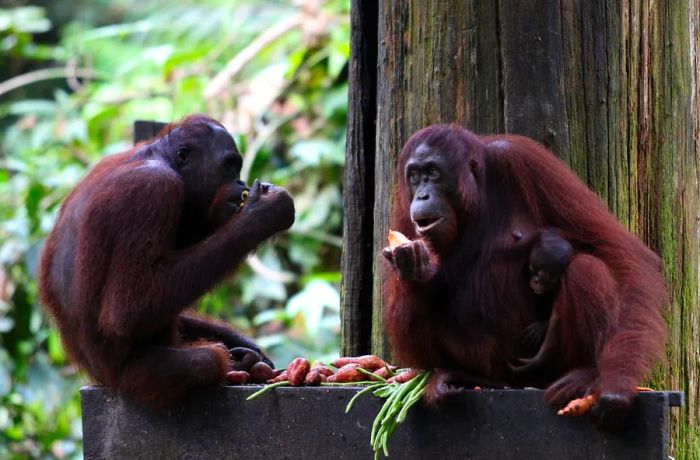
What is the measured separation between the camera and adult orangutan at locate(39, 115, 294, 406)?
346cm

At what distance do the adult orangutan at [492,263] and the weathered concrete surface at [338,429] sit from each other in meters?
0.16

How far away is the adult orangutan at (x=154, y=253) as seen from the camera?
3.46m

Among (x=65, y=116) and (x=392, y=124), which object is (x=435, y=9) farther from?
(x=65, y=116)

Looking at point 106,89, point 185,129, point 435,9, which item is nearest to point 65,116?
point 106,89

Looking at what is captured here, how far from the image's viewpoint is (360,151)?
4.14 m

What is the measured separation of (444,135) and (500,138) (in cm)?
23

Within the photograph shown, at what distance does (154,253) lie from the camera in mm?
3510

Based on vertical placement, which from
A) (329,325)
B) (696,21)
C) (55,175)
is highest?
(696,21)

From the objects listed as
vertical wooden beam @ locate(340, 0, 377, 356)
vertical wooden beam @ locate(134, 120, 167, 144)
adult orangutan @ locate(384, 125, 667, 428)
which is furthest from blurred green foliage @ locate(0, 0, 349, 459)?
adult orangutan @ locate(384, 125, 667, 428)

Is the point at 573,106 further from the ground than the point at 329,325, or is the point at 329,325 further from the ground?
the point at 573,106

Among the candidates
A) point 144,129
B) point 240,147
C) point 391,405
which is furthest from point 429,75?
point 240,147

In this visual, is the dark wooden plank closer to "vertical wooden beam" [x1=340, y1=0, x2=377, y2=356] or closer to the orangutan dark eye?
"vertical wooden beam" [x1=340, y1=0, x2=377, y2=356]

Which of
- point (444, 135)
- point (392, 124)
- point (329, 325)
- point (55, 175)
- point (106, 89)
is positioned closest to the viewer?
point (444, 135)

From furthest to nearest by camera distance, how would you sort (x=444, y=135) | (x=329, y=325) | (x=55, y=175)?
1. (x=55, y=175)
2. (x=329, y=325)
3. (x=444, y=135)
